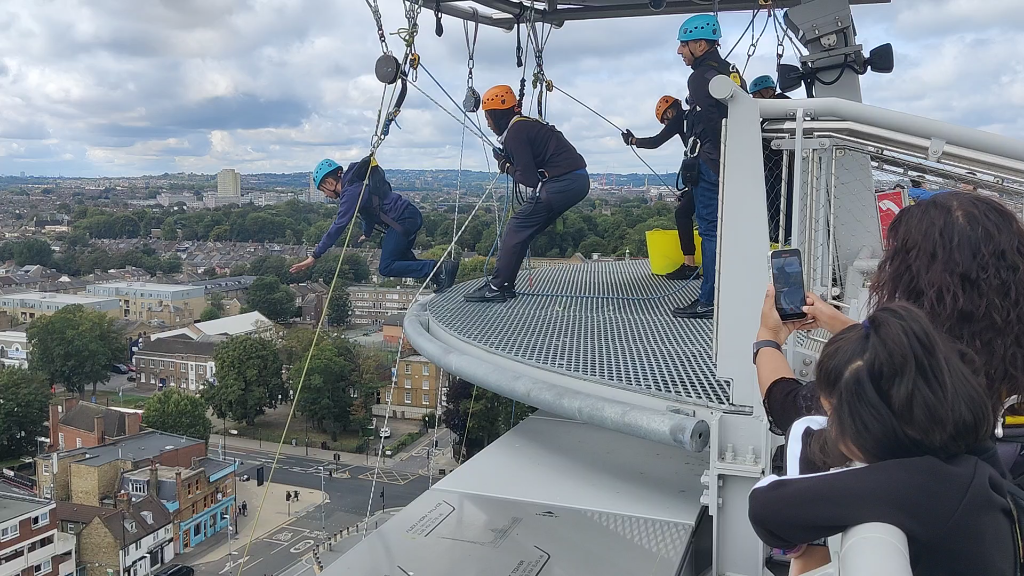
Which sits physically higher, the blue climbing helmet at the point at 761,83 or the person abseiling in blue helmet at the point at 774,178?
the blue climbing helmet at the point at 761,83

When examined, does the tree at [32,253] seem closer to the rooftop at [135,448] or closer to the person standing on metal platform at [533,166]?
the rooftop at [135,448]

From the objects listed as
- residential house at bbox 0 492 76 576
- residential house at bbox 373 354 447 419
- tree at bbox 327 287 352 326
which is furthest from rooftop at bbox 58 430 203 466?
tree at bbox 327 287 352 326

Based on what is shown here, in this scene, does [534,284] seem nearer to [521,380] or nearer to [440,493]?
[521,380]

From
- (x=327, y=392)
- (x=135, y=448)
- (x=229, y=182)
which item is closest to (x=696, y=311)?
(x=135, y=448)

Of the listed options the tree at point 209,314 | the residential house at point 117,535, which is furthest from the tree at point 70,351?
the residential house at point 117,535

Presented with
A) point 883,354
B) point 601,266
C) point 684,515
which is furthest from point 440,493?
point 601,266

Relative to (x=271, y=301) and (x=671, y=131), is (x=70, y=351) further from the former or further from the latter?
(x=671, y=131)
